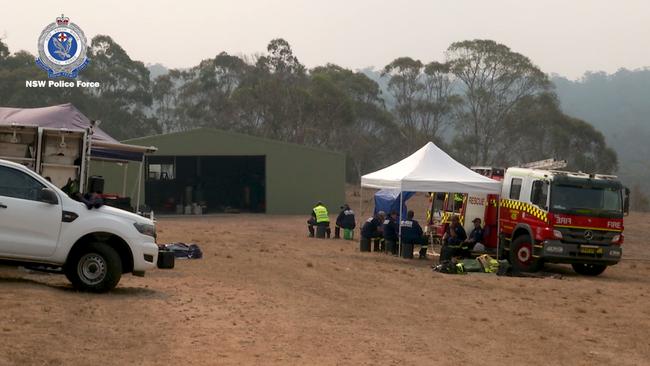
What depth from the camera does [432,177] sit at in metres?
21.0

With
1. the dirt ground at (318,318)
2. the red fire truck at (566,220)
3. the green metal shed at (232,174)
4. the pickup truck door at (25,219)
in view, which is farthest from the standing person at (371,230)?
the green metal shed at (232,174)

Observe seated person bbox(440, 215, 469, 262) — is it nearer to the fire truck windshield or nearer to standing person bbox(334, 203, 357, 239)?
the fire truck windshield

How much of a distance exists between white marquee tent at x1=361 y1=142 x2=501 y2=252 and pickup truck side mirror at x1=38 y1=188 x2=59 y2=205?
429 inches

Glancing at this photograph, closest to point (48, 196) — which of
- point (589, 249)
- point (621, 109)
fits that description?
point (589, 249)

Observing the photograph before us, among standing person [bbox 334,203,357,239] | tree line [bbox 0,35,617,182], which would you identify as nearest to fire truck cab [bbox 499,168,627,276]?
standing person [bbox 334,203,357,239]

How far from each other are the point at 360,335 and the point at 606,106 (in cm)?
16116

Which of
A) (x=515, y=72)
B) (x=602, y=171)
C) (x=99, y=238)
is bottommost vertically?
(x=99, y=238)

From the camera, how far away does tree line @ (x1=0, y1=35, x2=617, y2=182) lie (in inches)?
2552

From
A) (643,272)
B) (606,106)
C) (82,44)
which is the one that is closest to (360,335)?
(643,272)

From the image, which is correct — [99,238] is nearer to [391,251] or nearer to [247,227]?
[391,251]

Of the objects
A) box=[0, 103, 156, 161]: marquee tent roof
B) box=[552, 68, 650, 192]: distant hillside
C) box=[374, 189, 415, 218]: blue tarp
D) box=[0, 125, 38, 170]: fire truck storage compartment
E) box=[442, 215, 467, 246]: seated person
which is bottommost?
box=[442, 215, 467, 246]: seated person

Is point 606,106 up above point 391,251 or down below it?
above

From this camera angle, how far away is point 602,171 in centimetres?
6600

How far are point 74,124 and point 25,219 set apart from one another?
925 centimetres
